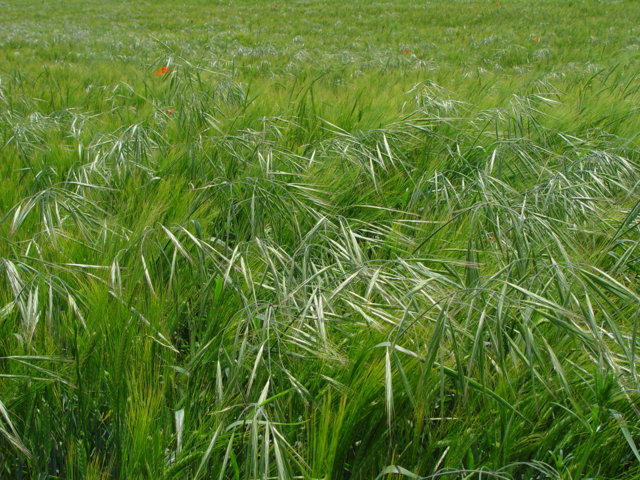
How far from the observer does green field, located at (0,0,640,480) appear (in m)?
0.94

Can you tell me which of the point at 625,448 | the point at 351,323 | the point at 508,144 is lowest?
the point at 625,448

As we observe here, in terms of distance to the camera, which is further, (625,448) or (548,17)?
(548,17)

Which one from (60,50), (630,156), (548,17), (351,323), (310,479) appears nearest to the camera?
(310,479)

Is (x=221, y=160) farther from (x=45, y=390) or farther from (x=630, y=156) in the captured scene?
(x=630, y=156)

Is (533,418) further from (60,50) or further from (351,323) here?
(60,50)

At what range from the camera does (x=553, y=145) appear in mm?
2344

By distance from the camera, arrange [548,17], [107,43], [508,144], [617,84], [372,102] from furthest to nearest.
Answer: [548,17], [107,43], [617,84], [372,102], [508,144]

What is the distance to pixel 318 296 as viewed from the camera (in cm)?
122

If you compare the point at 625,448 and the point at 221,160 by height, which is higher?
the point at 221,160

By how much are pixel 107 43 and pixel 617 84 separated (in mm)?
7291

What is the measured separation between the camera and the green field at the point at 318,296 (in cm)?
94

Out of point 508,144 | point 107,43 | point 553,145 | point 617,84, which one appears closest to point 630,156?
point 553,145

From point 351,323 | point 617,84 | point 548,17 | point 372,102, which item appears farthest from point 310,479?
point 548,17

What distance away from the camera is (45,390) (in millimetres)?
1033
